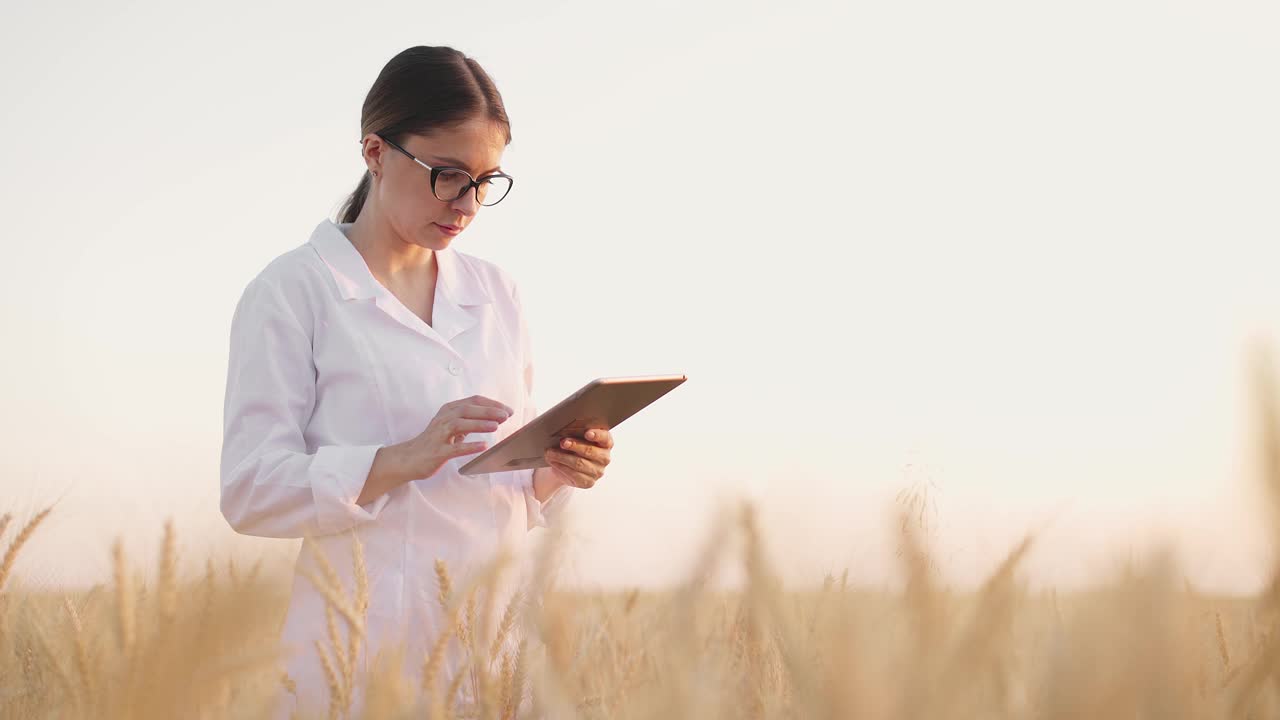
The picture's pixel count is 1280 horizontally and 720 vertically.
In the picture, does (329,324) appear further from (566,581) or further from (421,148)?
(566,581)

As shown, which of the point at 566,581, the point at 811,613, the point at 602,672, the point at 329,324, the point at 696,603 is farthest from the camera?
the point at 329,324

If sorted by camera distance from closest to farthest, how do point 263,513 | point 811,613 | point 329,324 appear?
1. point 811,613
2. point 263,513
3. point 329,324

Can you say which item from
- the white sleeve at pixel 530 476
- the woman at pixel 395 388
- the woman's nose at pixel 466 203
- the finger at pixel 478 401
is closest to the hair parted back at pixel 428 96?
the woman at pixel 395 388

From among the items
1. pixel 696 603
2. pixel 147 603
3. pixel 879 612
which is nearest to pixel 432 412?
pixel 147 603

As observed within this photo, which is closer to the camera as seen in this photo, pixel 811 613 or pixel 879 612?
pixel 879 612

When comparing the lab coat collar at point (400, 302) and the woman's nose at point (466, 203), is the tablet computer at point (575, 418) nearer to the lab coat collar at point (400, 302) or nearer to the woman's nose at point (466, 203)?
the lab coat collar at point (400, 302)

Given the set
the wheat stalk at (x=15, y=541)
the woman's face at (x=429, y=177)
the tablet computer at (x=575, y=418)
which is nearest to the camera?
the wheat stalk at (x=15, y=541)

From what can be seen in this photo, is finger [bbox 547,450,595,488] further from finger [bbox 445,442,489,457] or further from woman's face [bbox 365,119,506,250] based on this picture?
woman's face [bbox 365,119,506,250]

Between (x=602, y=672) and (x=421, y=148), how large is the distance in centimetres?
141

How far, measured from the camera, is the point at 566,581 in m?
1.08

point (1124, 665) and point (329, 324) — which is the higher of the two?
point (329, 324)

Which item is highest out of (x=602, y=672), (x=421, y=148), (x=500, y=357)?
(x=421, y=148)

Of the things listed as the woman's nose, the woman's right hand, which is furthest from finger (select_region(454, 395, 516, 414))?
the woman's nose

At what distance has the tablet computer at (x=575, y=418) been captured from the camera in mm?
1770
